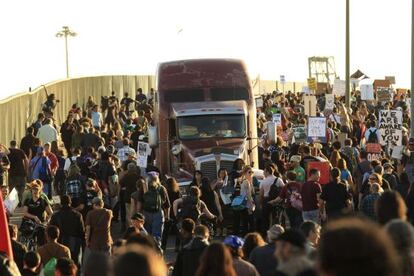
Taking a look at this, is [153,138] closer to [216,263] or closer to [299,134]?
[299,134]

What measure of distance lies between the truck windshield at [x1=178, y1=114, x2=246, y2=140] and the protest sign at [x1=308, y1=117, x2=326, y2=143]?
5.45 meters

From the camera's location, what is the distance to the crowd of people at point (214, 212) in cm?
589

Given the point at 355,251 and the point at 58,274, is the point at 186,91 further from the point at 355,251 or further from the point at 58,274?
the point at 355,251

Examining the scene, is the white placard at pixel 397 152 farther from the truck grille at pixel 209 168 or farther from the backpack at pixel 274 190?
the backpack at pixel 274 190

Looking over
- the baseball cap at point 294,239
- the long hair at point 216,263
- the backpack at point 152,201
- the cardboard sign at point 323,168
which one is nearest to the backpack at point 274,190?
the cardboard sign at point 323,168

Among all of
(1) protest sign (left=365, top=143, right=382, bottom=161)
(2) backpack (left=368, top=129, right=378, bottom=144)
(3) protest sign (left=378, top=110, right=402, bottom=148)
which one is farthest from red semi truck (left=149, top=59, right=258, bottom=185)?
(3) protest sign (left=378, top=110, right=402, bottom=148)

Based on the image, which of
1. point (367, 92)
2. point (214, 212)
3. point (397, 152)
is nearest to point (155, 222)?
point (214, 212)

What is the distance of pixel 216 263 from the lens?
9.88 metres

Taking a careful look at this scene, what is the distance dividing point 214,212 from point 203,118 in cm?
616

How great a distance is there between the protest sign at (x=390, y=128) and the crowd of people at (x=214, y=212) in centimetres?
20

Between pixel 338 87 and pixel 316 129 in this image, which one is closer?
pixel 316 129

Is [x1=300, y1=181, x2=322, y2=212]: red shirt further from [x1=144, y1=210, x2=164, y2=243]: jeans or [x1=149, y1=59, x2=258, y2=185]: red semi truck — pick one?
[x1=149, y1=59, x2=258, y2=185]: red semi truck

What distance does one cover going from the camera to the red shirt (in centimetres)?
2181

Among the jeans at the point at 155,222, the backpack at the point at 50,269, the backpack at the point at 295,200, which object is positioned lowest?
the jeans at the point at 155,222
